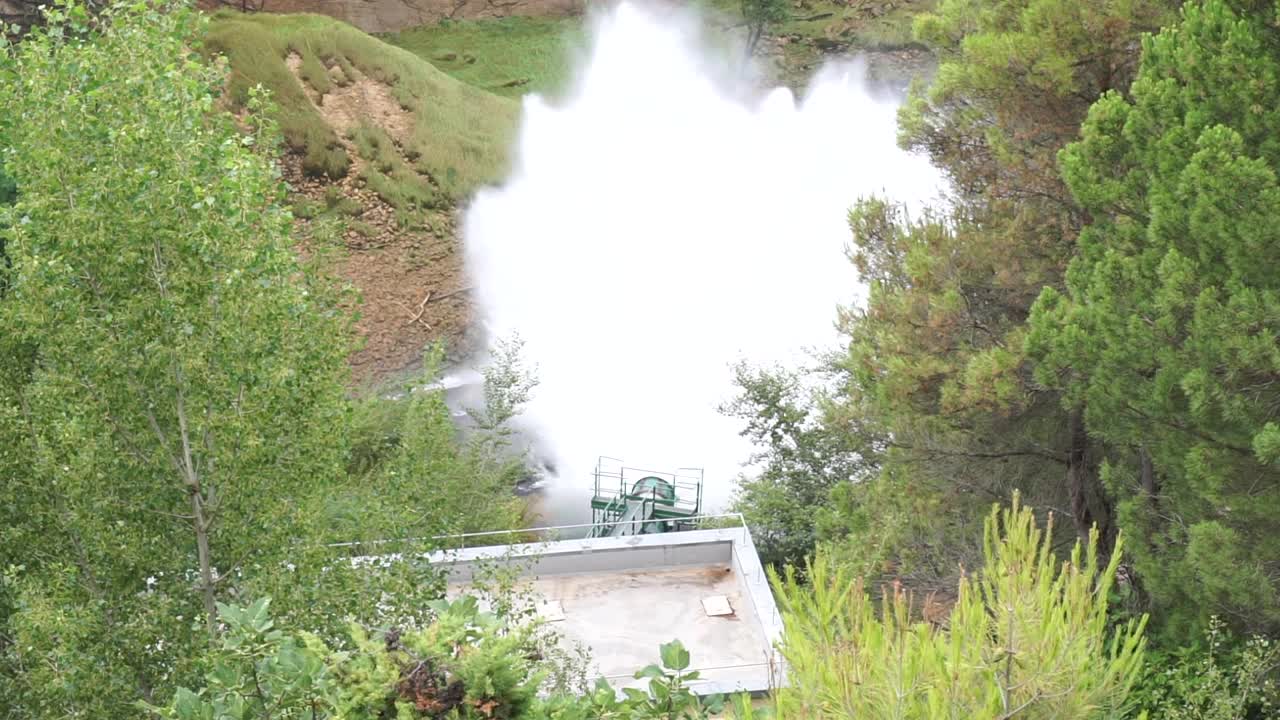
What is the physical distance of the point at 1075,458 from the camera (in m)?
11.2

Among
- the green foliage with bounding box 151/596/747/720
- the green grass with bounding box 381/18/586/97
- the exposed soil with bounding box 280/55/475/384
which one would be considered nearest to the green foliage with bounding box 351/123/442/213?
the exposed soil with bounding box 280/55/475/384

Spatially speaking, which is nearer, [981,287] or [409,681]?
[409,681]

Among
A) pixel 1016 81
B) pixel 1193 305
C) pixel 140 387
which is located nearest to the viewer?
pixel 140 387

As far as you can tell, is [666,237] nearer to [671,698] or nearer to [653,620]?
[653,620]

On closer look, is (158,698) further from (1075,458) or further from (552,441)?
(552,441)

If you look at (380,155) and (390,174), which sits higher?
(380,155)

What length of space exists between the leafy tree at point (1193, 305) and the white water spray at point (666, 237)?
1559 cm

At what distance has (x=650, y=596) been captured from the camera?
12.0 meters

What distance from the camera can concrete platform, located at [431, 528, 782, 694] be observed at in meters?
10.8

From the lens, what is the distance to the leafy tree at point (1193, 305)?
7.64m

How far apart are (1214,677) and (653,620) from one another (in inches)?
209

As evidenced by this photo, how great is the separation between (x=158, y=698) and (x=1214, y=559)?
6685 millimetres

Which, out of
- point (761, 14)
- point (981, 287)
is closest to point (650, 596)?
point (981, 287)

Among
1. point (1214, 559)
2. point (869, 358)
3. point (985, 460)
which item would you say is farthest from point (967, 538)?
point (1214, 559)
